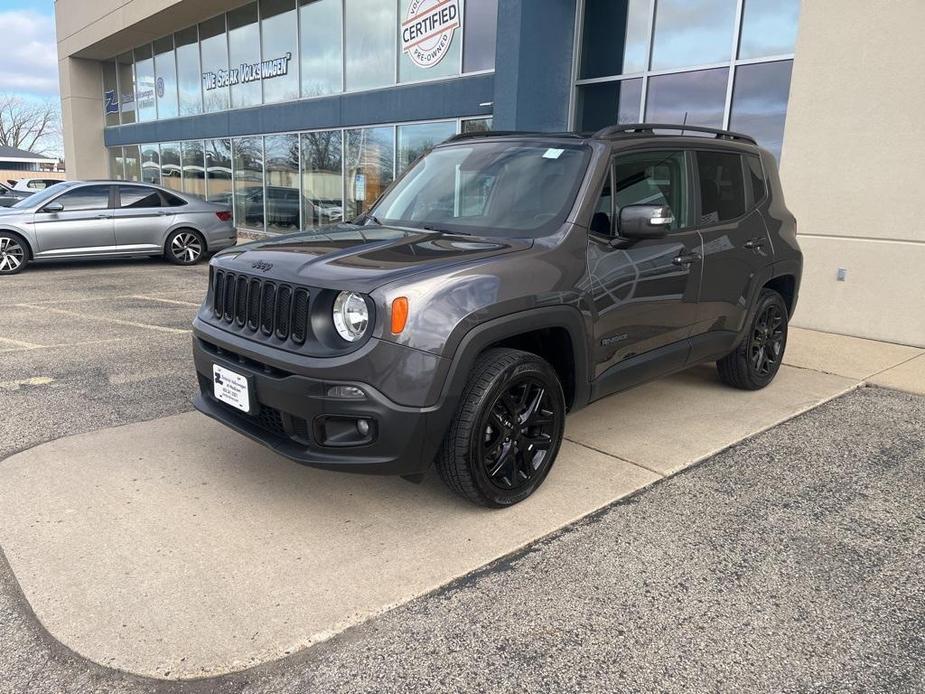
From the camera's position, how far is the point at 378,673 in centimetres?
228

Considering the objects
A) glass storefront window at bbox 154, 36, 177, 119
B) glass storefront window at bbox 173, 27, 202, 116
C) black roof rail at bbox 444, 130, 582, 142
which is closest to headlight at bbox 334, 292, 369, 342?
black roof rail at bbox 444, 130, 582, 142

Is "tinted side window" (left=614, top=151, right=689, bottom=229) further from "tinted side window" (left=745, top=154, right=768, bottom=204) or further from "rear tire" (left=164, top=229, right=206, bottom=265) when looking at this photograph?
"rear tire" (left=164, top=229, right=206, bottom=265)

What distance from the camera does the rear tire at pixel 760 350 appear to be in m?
5.07

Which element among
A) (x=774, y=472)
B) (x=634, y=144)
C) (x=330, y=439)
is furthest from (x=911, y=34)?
(x=330, y=439)

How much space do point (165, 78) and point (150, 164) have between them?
2.79 metres

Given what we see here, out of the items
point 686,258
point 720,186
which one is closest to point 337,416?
point 686,258

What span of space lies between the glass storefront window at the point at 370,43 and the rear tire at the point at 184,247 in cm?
451

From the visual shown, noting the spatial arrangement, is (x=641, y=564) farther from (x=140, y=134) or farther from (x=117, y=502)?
(x=140, y=134)

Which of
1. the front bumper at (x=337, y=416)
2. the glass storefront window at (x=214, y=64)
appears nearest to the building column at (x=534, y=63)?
the front bumper at (x=337, y=416)

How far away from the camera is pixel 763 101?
840cm

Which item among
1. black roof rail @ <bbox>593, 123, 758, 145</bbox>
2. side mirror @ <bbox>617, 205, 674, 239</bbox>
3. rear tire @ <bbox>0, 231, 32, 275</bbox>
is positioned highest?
black roof rail @ <bbox>593, 123, 758, 145</bbox>

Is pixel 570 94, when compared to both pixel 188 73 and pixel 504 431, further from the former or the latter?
pixel 188 73

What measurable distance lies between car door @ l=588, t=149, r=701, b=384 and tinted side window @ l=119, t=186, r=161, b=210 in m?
10.2

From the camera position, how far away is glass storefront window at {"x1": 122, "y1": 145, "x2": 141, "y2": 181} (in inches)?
944
